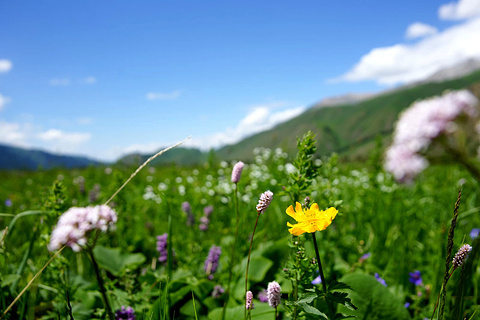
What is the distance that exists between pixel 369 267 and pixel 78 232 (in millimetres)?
2516

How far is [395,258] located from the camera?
3207 millimetres

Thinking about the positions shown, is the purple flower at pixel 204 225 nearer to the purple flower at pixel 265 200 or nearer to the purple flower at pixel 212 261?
the purple flower at pixel 212 261

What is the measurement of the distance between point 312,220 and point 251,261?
1.35 metres

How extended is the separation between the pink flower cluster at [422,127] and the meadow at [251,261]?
0.08 m

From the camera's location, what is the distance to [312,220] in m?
1.29

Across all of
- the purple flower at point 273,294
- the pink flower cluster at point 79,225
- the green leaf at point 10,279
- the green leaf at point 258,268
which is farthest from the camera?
the green leaf at point 258,268

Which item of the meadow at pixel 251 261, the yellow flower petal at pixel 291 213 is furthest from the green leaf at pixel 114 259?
the yellow flower petal at pixel 291 213

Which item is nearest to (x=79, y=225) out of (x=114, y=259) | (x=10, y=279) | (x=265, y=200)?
(x=265, y=200)

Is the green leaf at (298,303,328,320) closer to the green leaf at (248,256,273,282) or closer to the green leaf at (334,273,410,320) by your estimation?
the green leaf at (334,273,410,320)

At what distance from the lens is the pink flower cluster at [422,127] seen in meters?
1.05

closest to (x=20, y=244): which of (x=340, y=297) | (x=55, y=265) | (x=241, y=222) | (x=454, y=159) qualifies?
(x=55, y=265)

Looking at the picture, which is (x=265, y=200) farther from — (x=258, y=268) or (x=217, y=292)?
(x=258, y=268)

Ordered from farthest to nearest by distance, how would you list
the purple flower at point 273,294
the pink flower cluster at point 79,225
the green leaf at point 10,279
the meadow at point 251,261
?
the green leaf at point 10,279, the meadow at point 251,261, the purple flower at point 273,294, the pink flower cluster at point 79,225

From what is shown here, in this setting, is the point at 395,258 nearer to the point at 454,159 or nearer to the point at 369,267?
the point at 369,267
